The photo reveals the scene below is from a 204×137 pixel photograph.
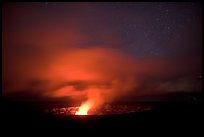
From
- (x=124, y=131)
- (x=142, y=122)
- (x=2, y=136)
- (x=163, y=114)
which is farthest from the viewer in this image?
(x=163, y=114)

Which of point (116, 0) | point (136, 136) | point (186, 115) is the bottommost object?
point (136, 136)

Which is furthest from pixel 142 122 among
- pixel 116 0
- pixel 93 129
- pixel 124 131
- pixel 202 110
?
pixel 116 0

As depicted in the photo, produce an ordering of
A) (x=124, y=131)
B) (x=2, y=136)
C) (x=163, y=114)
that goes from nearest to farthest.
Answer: (x=2, y=136)
(x=124, y=131)
(x=163, y=114)

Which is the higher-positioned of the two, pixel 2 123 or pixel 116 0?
pixel 116 0

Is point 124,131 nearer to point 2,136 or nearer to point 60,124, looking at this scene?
point 60,124

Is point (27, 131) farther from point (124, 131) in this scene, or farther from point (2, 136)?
point (124, 131)

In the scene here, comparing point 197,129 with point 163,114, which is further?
point 163,114

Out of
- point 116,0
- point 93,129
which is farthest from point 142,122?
point 116,0
